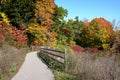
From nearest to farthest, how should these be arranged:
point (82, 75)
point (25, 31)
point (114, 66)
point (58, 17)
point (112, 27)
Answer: point (114, 66), point (82, 75), point (25, 31), point (58, 17), point (112, 27)

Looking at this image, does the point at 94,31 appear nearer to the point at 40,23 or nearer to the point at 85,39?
the point at 85,39

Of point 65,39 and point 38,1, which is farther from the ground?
point 38,1

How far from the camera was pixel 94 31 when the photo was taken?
255ft

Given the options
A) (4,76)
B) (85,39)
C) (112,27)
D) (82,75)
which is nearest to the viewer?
(82,75)

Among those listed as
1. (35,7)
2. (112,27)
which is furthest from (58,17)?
(112,27)

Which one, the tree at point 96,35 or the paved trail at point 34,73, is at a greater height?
the tree at point 96,35

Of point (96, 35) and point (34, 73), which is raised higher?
point (96, 35)

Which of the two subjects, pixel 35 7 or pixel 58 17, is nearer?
pixel 35 7

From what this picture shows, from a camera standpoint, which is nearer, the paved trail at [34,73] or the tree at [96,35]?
the paved trail at [34,73]

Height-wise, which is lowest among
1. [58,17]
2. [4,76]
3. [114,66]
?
[4,76]

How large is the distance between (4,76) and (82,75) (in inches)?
149

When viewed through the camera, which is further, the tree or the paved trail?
the tree

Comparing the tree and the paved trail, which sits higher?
the tree

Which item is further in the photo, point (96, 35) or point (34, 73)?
point (96, 35)
